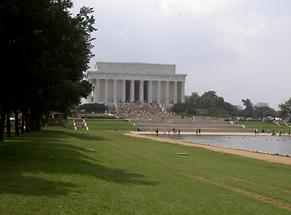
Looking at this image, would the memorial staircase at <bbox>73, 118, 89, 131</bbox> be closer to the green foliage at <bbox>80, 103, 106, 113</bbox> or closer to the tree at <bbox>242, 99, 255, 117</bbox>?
the green foliage at <bbox>80, 103, 106, 113</bbox>

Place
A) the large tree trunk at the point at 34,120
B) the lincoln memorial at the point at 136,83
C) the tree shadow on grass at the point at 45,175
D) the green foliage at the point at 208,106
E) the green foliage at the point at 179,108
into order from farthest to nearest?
the lincoln memorial at the point at 136,83
the green foliage at the point at 179,108
the green foliage at the point at 208,106
the large tree trunk at the point at 34,120
the tree shadow on grass at the point at 45,175

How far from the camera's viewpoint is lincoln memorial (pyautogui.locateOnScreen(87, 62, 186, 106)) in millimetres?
171000

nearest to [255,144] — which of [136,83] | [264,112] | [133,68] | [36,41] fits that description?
[36,41]

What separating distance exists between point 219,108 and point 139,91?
28762mm

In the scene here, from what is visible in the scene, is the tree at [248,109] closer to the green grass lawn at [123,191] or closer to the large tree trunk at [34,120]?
the large tree trunk at [34,120]

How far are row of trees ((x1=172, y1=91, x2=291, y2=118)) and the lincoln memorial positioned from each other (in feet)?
28.4

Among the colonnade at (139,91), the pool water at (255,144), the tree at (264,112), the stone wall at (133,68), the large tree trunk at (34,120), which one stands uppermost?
the stone wall at (133,68)

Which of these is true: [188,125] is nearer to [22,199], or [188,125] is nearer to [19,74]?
[19,74]

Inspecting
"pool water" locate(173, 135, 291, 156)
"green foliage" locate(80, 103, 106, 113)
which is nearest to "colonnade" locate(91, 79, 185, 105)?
"green foliage" locate(80, 103, 106, 113)

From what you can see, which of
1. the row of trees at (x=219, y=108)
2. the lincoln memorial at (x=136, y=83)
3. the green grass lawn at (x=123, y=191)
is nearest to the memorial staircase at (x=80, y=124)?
the row of trees at (x=219, y=108)

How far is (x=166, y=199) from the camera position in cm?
1281

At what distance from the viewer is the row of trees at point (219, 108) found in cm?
14988

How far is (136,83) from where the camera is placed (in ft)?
574

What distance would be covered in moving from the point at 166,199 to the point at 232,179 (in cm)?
744
